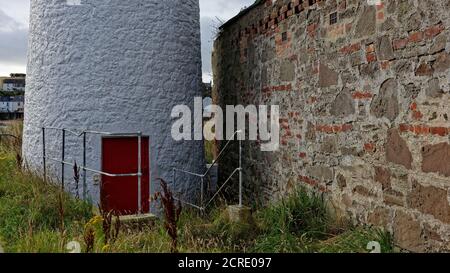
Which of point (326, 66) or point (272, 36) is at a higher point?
point (272, 36)

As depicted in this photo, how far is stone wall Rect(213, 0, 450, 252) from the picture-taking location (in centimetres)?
425

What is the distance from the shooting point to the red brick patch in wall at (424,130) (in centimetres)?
412

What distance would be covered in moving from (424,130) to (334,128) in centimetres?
151

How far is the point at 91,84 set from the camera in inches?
330

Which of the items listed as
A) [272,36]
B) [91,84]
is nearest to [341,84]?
[272,36]

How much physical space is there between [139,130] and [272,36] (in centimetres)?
287

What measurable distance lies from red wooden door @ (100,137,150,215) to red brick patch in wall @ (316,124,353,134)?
12.2 feet

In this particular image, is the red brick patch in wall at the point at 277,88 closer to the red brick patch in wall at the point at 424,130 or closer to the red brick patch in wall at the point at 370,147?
the red brick patch in wall at the point at 370,147

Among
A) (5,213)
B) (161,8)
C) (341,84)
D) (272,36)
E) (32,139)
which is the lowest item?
(5,213)

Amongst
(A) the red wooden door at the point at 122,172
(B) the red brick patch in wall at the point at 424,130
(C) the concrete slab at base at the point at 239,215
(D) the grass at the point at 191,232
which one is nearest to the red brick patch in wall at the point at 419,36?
(B) the red brick patch in wall at the point at 424,130

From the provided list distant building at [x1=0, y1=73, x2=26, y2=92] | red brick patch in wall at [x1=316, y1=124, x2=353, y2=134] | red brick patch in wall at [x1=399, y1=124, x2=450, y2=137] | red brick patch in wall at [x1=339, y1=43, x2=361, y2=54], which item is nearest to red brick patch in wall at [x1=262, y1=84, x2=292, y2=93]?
red brick patch in wall at [x1=316, y1=124, x2=353, y2=134]

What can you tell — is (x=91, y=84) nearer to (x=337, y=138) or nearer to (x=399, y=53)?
(x=337, y=138)

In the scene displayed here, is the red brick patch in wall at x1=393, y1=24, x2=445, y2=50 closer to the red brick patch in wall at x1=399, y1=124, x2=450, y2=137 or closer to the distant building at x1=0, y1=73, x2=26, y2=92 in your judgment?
the red brick patch in wall at x1=399, y1=124, x2=450, y2=137

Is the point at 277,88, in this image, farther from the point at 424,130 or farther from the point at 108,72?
the point at 424,130
